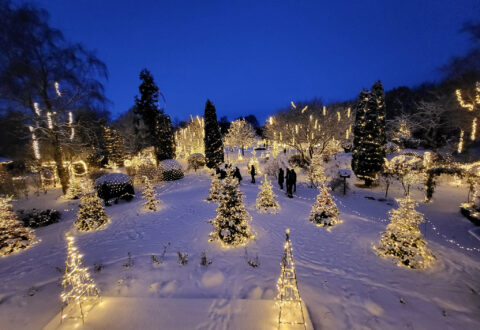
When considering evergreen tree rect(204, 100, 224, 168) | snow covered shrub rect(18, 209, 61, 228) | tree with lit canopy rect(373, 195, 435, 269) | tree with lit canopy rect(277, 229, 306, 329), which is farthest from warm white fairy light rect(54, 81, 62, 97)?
tree with lit canopy rect(373, 195, 435, 269)

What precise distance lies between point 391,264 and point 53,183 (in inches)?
882

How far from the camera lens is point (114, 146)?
27.9 metres

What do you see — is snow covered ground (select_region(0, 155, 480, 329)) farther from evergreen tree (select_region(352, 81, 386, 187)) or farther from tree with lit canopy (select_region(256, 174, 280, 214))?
evergreen tree (select_region(352, 81, 386, 187))

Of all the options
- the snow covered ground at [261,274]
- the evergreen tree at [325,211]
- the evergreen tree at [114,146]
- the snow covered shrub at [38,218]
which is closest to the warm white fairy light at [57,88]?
the snow covered shrub at [38,218]

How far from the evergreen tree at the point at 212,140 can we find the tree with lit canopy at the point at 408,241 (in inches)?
745

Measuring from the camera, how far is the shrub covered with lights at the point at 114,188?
12.0 metres

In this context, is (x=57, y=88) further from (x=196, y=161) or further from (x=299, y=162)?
(x=299, y=162)

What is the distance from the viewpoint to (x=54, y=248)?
23.9 ft

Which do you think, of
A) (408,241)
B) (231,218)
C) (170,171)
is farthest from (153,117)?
(408,241)

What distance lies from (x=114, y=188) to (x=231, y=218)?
30.3 ft

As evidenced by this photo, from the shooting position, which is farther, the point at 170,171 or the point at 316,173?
the point at 170,171

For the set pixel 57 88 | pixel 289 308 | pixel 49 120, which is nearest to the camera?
pixel 289 308

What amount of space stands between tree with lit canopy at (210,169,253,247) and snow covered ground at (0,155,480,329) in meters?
0.34

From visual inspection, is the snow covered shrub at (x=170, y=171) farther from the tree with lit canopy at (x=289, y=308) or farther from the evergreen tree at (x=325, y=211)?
the tree with lit canopy at (x=289, y=308)
